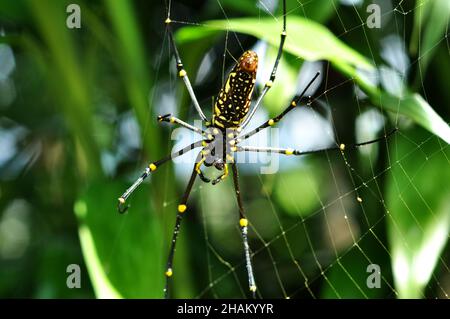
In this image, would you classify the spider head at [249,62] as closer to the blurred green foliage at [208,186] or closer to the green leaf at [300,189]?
the blurred green foliage at [208,186]

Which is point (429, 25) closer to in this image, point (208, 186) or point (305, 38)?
point (305, 38)

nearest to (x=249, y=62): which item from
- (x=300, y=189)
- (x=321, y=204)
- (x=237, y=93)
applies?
(x=237, y=93)

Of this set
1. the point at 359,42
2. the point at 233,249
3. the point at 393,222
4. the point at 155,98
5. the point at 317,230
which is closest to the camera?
the point at 393,222

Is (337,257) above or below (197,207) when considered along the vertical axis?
below

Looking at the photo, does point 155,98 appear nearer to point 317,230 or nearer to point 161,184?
point 161,184

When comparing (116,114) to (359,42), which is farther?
(116,114)

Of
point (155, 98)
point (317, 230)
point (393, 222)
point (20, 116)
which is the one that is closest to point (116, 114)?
point (155, 98)
